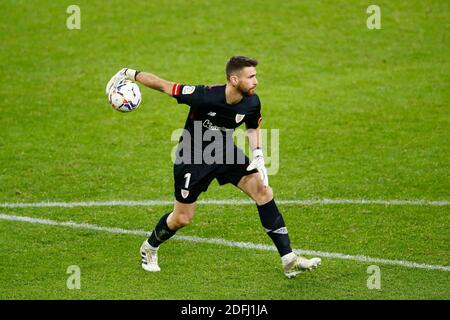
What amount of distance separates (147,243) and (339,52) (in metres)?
8.98

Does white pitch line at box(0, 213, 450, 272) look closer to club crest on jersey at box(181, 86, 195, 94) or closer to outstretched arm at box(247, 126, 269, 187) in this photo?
outstretched arm at box(247, 126, 269, 187)

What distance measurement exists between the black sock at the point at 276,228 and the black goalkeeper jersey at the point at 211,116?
2.67ft

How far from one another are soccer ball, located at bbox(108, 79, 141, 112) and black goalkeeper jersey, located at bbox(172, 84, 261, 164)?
1.75ft

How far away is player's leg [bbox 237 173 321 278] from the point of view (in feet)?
30.6

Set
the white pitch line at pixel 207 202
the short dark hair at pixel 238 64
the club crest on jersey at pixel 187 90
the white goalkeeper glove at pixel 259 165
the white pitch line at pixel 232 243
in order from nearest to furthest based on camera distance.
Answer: the short dark hair at pixel 238 64 < the club crest on jersey at pixel 187 90 < the white goalkeeper glove at pixel 259 165 < the white pitch line at pixel 232 243 < the white pitch line at pixel 207 202

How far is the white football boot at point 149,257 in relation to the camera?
973 centimetres

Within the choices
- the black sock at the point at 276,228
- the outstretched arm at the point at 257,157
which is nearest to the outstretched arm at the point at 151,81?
the outstretched arm at the point at 257,157

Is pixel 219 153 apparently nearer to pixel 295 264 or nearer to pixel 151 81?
pixel 151 81

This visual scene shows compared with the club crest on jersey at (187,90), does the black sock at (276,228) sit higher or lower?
lower

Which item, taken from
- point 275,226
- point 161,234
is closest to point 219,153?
point 275,226

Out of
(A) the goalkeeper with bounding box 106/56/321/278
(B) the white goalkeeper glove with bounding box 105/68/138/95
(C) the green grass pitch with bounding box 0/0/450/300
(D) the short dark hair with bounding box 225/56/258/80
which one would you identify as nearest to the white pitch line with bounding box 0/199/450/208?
(C) the green grass pitch with bounding box 0/0/450/300

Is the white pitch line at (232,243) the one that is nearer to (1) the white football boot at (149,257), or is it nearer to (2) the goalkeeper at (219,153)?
(2) the goalkeeper at (219,153)

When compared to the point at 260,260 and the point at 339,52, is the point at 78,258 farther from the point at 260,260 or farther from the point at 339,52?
the point at 339,52

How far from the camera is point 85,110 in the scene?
15.4 meters
